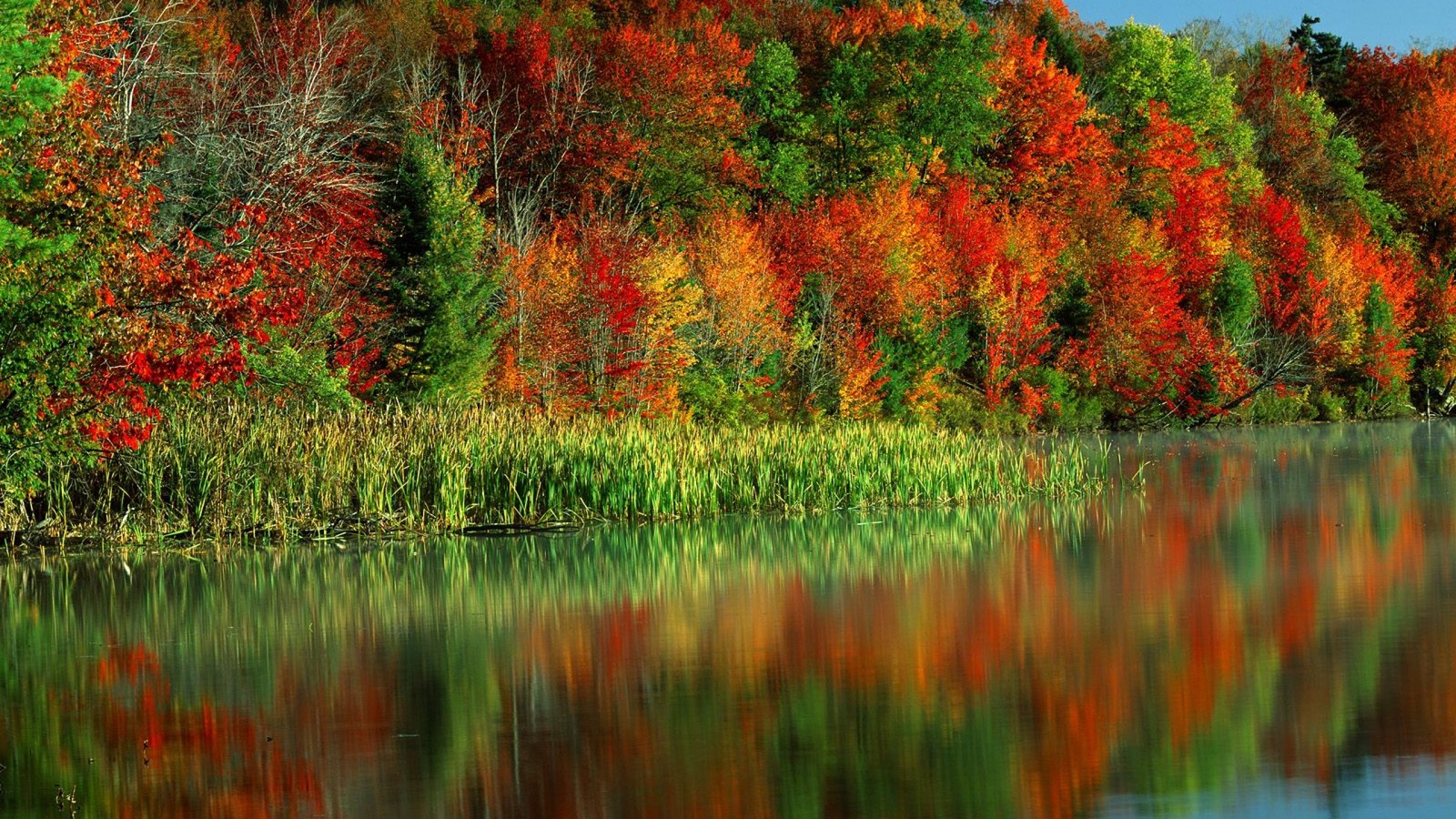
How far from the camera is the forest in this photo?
19.5 m

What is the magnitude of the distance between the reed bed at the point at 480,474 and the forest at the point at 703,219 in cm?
103

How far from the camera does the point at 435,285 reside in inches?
1382

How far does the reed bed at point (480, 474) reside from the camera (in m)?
21.2

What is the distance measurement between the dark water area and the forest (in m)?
3.93

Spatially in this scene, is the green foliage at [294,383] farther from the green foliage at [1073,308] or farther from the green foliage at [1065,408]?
the green foliage at [1073,308]

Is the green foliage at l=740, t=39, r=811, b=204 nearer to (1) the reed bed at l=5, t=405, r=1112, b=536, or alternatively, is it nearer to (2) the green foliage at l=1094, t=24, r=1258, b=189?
(2) the green foliage at l=1094, t=24, r=1258, b=189

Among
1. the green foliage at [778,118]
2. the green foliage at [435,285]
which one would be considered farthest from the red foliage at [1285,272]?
the green foliage at [435,285]

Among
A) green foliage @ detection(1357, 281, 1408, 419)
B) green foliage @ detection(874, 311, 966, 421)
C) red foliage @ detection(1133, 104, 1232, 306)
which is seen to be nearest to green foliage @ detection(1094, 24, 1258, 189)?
red foliage @ detection(1133, 104, 1232, 306)

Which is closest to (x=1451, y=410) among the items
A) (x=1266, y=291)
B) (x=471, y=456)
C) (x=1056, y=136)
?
(x=1266, y=291)

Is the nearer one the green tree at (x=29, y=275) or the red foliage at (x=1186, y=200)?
the green tree at (x=29, y=275)

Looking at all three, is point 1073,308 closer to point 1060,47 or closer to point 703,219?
point 703,219

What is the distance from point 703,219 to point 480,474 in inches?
1092

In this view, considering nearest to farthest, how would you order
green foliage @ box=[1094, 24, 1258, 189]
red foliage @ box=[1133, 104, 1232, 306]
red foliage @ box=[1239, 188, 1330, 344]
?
red foliage @ box=[1239, 188, 1330, 344] < red foliage @ box=[1133, 104, 1232, 306] < green foliage @ box=[1094, 24, 1258, 189]

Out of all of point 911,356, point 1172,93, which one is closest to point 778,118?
point 911,356
